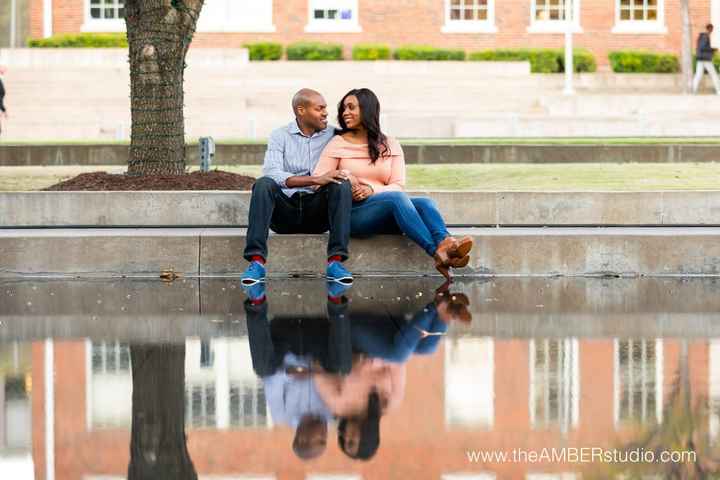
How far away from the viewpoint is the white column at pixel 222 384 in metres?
5.50

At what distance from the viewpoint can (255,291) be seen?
9.51 meters

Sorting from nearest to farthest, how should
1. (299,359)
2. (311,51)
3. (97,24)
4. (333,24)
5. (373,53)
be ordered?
(299,359), (311,51), (373,53), (97,24), (333,24)

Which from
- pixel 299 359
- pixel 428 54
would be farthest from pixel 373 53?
pixel 299 359

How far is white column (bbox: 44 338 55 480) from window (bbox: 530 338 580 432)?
1.57 m

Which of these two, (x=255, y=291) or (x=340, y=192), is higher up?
(x=340, y=192)

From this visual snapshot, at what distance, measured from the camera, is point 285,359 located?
6.80 m

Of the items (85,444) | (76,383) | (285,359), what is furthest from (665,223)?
(85,444)

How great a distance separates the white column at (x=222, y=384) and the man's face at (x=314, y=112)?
111 inches

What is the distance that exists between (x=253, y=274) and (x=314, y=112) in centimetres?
108

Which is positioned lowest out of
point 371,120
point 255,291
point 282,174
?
point 255,291

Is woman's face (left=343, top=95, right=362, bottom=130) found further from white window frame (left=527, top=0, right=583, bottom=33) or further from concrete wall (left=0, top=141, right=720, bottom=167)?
white window frame (left=527, top=0, right=583, bottom=33)

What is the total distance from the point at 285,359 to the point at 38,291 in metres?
3.26

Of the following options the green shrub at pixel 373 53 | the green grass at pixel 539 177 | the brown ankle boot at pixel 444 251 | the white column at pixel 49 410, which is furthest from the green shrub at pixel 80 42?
the white column at pixel 49 410

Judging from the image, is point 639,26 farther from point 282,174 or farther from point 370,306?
point 370,306
